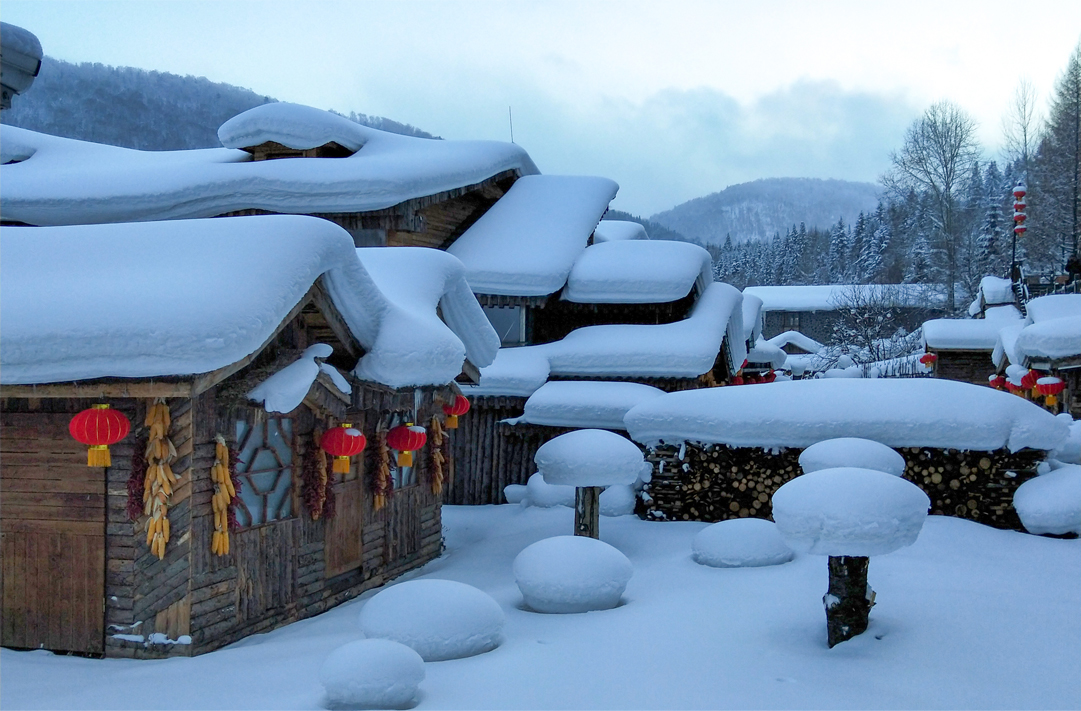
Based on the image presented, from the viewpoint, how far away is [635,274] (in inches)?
706

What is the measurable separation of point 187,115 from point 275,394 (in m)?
83.5

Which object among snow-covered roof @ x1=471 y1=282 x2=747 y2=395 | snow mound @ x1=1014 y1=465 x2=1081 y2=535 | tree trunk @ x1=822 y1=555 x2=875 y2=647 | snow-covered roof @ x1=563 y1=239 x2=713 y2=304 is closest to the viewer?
tree trunk @ x1=822 y1=555 x2=875 y2=647

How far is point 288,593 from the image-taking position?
923cm

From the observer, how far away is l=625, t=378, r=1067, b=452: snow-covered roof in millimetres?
12008

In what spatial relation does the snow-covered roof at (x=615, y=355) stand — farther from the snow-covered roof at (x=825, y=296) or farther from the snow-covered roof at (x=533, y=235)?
the snow-covered roof at (x=825, y=296)

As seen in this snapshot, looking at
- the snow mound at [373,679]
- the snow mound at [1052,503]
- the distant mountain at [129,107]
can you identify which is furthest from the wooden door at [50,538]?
the distant mountain at [129,107]

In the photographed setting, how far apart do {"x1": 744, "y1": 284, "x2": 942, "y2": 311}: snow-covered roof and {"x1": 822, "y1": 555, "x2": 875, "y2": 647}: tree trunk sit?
1547 inches

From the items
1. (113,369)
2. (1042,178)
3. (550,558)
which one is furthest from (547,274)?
(1042,178)

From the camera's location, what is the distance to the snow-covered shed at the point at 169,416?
711 centimetres

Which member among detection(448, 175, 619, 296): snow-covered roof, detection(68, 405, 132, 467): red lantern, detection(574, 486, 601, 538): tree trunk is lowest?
detection(574, 486, 601, 538): tree trunk

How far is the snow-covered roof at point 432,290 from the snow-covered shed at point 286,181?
5282 millimetres

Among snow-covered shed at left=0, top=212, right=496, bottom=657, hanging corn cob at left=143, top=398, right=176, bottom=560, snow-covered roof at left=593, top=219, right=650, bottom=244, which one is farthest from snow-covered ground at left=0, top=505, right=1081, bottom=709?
snow-covered roof at left=593, top=219, right=650, bottom=244

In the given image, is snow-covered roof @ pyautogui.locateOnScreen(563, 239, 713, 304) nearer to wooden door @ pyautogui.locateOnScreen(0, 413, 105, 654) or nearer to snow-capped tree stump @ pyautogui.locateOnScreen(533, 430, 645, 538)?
snow-capped tree stump @ pyautogui.locateOnScreen(533, 430, 645, 538)

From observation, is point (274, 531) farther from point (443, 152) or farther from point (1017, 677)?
point (443, 152)
